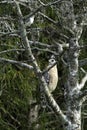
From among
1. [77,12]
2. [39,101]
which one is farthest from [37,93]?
[77,12]

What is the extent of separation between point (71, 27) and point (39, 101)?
6.83 feet

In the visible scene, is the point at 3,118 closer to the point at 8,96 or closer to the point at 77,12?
the point at 8,96

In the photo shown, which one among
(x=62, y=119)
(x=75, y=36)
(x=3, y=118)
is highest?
(x=3, y=118)

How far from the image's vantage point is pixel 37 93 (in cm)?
495

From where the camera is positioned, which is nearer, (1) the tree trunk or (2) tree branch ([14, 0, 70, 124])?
(2) tree branch ([14, 0, 70, 124])

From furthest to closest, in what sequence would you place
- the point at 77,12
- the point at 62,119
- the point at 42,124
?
the point at 42,124
the point at 77,12
the point at 62,119

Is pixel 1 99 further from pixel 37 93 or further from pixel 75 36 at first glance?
pixel 75 36

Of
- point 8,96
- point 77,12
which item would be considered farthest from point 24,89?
point 77,12

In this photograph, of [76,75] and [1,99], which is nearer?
[76,75]

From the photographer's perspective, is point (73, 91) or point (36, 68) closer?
point (36, 68)

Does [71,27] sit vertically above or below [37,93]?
below

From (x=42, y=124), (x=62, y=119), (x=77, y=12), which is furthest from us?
(x=42, y=124)

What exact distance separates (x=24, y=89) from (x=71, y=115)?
2.00 meters

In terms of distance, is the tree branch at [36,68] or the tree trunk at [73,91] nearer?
the tree branch at [36,68]
